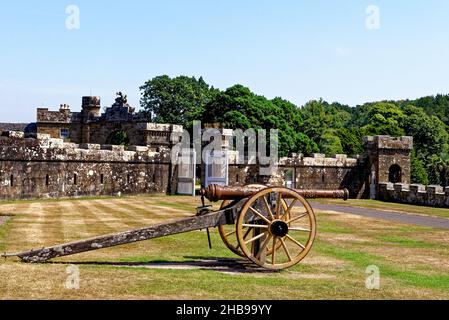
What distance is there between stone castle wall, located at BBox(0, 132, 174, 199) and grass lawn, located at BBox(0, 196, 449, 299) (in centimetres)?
1012

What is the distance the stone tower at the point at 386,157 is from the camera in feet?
128

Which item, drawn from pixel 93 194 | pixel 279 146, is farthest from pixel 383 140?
pixel 93 194

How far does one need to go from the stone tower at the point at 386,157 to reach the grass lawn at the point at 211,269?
20726 mm

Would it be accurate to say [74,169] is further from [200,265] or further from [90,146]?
[200,265]

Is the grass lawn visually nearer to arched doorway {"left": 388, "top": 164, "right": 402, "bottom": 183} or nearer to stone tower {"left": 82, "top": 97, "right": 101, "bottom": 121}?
arched doorway {"left": 388, "top": 164, "right": 402, "bottom": 183}

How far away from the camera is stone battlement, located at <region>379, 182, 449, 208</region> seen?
104 ft

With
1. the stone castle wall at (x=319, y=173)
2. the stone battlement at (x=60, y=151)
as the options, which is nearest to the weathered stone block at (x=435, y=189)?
the stone castle wall at (x=319, y=173)

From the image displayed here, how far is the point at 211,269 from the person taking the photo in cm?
1096

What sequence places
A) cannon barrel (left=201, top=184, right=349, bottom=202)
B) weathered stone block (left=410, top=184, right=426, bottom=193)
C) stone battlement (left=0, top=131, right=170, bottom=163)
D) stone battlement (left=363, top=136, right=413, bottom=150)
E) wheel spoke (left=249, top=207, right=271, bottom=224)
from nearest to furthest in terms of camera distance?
wheel spoke (left=249, top=207, right=271, bottom=224) → cannon barrel (left=201, top=184, right=349, bottom=202) → stone battlement (left=0, top=131, right=170, bottom=163) → weathered stone block (left=410, top=184, right=426, bottom=193) → stone battlement (left=363, top=136, right=413, bottom=150)

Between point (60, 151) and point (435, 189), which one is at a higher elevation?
point (60, 151)

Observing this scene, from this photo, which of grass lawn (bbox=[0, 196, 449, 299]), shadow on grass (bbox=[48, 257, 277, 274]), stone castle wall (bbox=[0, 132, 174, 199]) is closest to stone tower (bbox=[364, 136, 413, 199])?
stone castle wall (bbox=[0, 132, 174, 199])

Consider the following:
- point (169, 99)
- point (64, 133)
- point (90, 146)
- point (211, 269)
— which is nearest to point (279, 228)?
point (211, 269)

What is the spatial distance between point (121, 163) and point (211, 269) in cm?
2387

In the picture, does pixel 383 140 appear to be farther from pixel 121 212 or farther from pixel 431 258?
pixel 431 258
